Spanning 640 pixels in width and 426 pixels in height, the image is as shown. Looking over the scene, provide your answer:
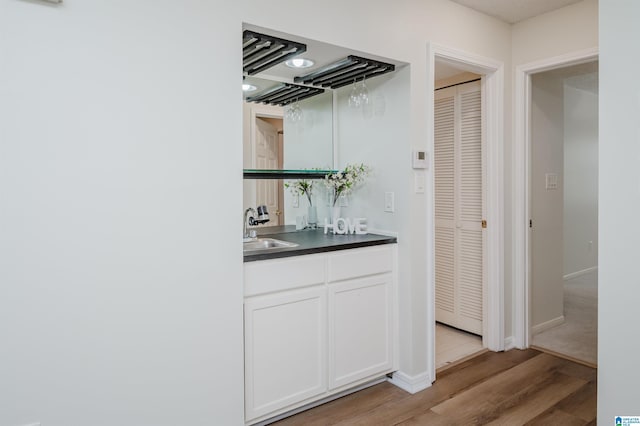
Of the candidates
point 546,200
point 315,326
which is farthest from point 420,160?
point 546,200

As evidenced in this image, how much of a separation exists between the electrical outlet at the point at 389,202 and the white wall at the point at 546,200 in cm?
148

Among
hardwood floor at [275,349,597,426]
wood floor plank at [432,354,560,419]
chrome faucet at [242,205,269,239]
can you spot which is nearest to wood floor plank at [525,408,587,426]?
hardwood floor at [275,349,597,426]

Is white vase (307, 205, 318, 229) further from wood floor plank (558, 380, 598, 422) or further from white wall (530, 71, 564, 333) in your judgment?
wood floor plank (558, 380, 598, 422)

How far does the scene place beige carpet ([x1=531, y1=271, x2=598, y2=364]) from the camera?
10.8ft

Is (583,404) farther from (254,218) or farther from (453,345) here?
(254,218)

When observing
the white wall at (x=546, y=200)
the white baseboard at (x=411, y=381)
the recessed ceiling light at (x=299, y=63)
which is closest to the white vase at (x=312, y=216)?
the recessed ceiling light at (x=299, y=63)

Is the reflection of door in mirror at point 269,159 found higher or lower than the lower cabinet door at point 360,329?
higher

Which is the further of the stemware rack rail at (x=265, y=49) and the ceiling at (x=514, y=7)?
the ceiling at (x=514, y=7)

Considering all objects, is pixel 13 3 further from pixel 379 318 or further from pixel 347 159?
pixel 379 318

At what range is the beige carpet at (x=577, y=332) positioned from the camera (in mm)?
3302

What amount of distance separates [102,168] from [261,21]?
1029 millimetres

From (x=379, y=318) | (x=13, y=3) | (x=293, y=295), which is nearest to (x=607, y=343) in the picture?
(x=379, y=318)

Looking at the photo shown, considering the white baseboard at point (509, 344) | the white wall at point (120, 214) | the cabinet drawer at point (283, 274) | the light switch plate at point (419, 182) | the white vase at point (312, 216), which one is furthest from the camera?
the white baseboard at point (509, 344)

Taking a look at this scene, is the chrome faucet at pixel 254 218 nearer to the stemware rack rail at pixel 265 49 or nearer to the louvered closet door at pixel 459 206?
the stemware rack rail at pixel 265 49
